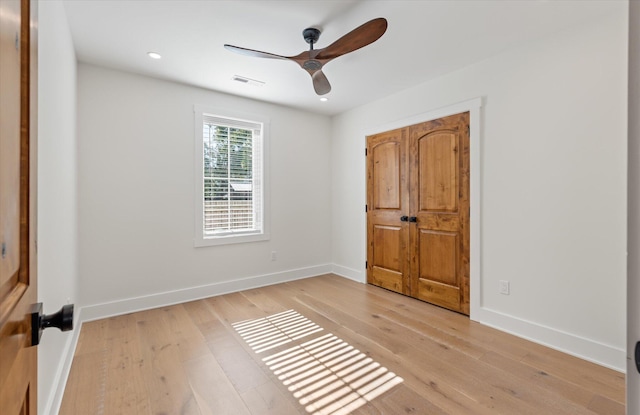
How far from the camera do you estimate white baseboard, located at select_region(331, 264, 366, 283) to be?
14.4 feet

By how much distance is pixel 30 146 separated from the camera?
633mm

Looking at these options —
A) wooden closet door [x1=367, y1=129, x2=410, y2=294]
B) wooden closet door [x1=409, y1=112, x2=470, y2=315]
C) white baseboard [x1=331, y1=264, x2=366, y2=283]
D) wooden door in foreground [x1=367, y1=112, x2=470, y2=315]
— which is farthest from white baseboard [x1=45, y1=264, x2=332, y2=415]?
wooden closet door [x1=409, y1=112, x2=470, y2=315]

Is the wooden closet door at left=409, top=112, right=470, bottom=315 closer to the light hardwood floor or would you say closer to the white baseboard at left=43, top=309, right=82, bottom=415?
the light hardwood floor

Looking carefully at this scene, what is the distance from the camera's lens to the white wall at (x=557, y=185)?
85.7 inches

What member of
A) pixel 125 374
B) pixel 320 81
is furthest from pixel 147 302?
pixel 320 81

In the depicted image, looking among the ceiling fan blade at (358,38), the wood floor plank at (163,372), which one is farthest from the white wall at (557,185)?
the wood floor plank at (163,372)

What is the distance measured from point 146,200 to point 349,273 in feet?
9.76

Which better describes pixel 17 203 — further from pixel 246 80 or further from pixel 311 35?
pixel 246 80

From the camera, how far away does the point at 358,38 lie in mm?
2098

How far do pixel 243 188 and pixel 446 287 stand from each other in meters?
2.91

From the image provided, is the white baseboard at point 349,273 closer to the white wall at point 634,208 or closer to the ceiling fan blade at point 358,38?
the ceiling fan blade at point 358,38

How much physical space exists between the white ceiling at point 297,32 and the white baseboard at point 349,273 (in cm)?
270

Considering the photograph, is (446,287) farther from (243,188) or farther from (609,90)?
(243,188)

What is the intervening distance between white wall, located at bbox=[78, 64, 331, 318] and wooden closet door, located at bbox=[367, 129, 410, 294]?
137 cm
